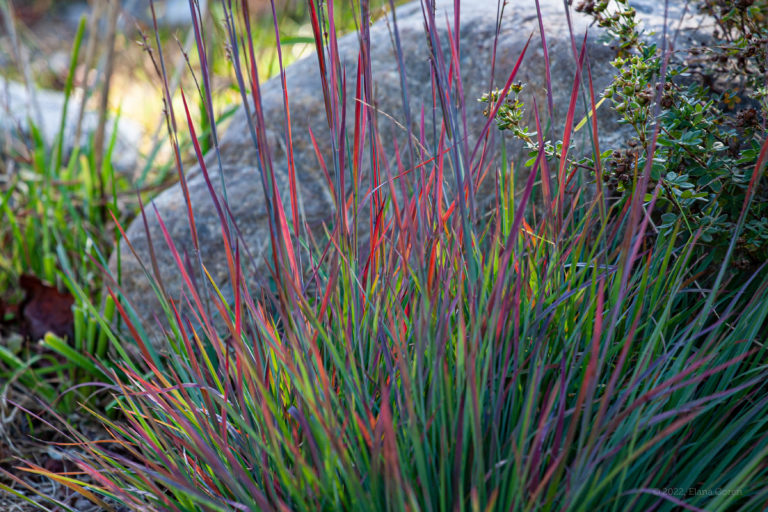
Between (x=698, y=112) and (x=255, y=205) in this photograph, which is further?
(x=255, y=205)

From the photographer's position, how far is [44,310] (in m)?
2.19

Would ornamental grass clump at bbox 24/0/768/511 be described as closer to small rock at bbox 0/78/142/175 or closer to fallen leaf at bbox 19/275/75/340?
fallen leaf at bbox 19/275/75/340

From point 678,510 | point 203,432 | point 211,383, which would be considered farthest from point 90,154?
point 678,510

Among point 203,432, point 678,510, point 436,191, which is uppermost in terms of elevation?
point 436,191

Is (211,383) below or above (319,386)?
below

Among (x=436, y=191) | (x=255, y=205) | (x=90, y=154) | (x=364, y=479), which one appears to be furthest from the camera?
(x=90, y=154)

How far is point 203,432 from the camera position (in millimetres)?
1125

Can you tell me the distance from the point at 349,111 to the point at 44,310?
1246 mm

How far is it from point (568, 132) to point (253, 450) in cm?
78

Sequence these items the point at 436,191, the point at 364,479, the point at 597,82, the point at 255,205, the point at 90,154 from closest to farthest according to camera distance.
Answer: the point at 364,479
the point at 436,191
the point at 597,82
the point at 255,205
the point at 90,154

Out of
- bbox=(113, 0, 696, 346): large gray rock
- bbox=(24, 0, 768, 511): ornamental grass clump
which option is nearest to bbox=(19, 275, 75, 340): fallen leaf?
bbox=(113, 0, 696, 346): large gray rock

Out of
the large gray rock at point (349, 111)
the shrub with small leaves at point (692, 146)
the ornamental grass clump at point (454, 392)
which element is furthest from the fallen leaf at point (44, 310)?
the shrub with small leaves at point (692, 146)

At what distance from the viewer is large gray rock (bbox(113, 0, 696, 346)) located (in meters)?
1.79

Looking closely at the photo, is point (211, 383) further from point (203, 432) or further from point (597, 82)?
point (597, 82)
